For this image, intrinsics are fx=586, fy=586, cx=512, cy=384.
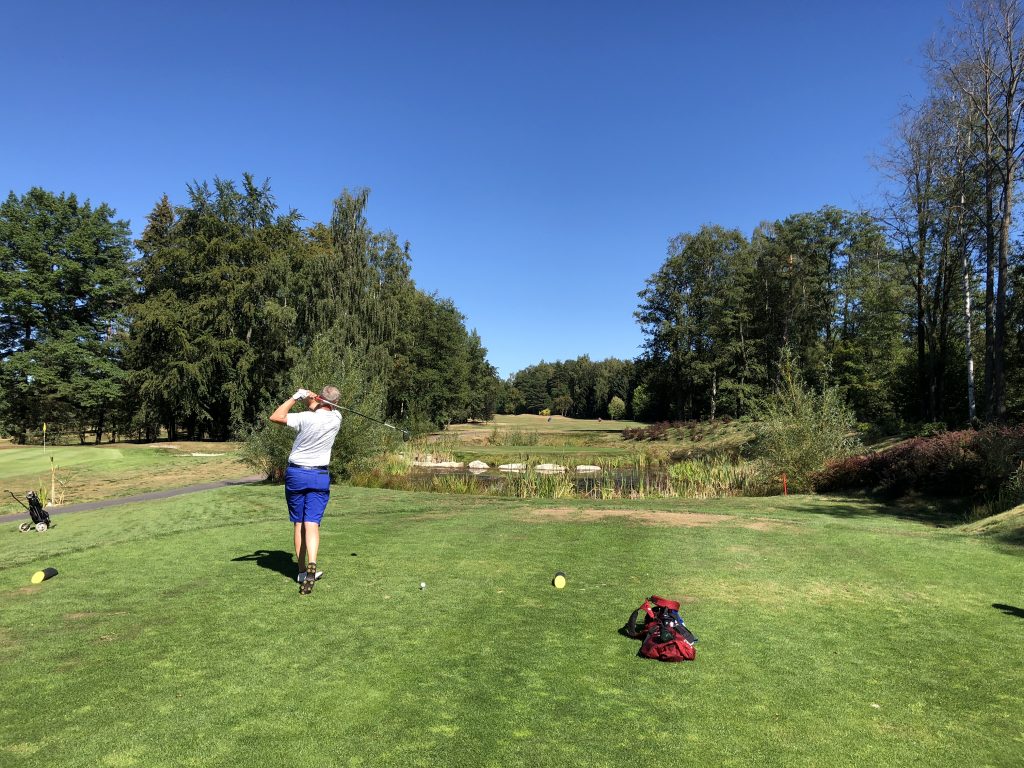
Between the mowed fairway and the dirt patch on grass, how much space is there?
7.28ft

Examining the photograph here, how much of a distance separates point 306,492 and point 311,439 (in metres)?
0.59

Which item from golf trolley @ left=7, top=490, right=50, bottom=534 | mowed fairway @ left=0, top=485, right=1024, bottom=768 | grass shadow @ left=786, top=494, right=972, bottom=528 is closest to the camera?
mowed fairway @ left=0, top=485, right=1024, bottom=768

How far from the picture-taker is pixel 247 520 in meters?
11.8

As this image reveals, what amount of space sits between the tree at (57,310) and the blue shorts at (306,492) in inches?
Answer: 1743

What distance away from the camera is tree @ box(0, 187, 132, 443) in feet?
137

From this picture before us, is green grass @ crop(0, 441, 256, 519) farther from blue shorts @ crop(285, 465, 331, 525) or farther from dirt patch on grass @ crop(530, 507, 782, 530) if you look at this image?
dirt patch on grass @ crop(530, 507, 782, 530)

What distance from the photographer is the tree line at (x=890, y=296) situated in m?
22.8

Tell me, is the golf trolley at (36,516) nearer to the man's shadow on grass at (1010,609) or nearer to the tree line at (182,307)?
the man's shadow on grass at (1010,609)

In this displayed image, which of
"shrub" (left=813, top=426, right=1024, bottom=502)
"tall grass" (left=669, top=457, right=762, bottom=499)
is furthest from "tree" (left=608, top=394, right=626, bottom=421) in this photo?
"shrub" (left=813, top=426, right=1024, bottom=502)

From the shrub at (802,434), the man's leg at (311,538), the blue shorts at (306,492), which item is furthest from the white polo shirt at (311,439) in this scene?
the shrub at (802,434)

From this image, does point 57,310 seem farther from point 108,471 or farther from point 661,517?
point 661,517

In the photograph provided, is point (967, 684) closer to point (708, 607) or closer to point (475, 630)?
point (708, 607)

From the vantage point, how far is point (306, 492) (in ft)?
21.5

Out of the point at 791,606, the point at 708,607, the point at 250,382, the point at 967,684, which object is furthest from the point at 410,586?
the point at 250,382
